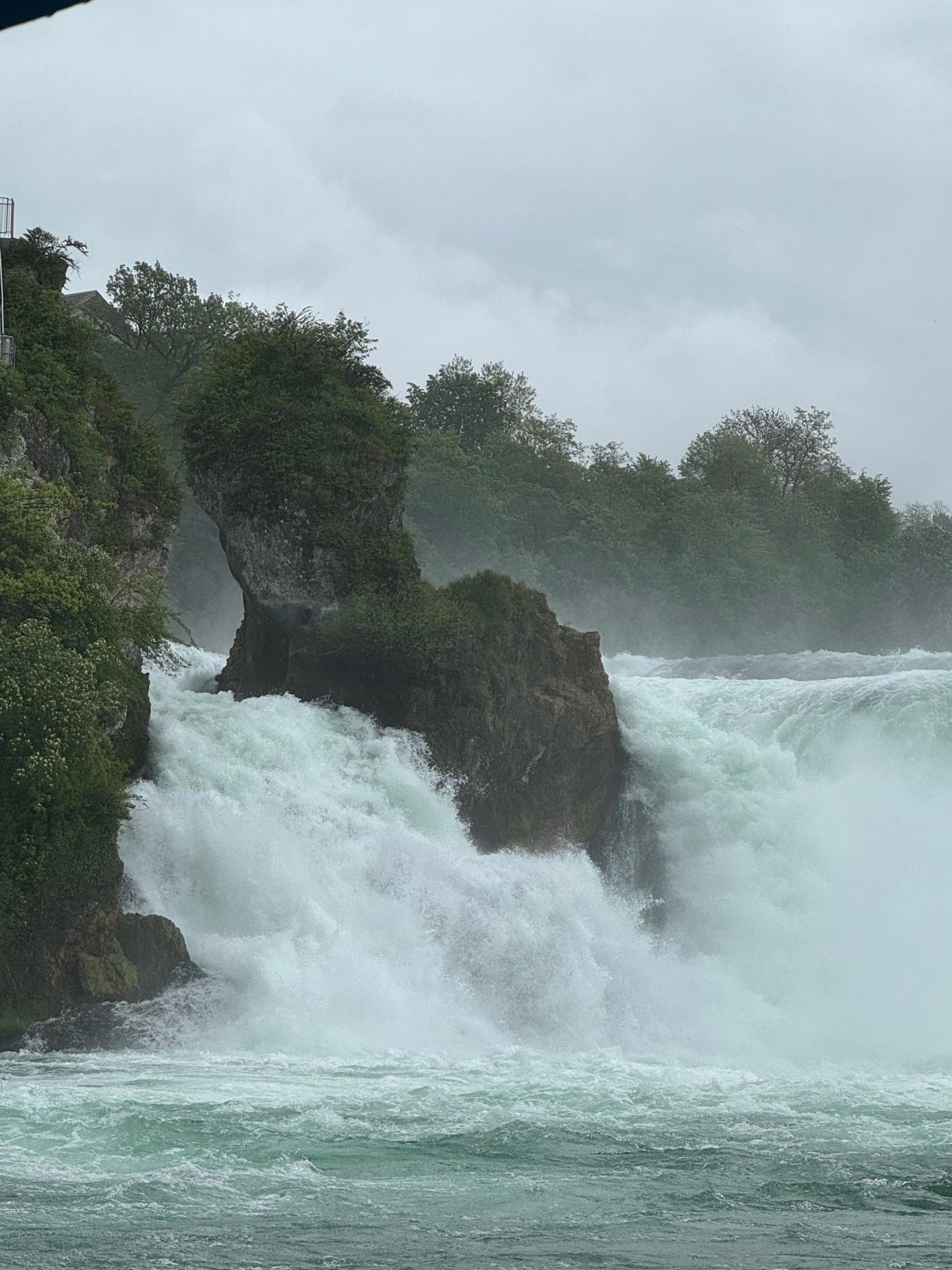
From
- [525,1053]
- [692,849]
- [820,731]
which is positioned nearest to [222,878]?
[525,1053]

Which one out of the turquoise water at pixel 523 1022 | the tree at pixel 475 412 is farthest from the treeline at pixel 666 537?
the turquoise water at pixel 523 1022

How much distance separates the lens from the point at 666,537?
249ft

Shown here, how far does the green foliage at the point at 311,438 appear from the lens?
2631 centimetres

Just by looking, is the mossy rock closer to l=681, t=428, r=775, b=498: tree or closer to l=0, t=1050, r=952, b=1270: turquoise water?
l=0, t=1050, r=952, b=1270: turquoise water

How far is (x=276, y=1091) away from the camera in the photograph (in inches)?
606

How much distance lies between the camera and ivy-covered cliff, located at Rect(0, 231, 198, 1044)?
18.2m

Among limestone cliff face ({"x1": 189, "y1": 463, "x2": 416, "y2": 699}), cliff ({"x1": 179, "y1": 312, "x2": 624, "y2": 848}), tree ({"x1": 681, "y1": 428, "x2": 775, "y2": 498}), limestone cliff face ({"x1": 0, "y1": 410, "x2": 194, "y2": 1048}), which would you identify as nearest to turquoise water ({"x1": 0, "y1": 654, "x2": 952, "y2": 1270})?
limestone cliff face ({"x1": 0, "y1": 410, "x2": 194, "y2": 1048})

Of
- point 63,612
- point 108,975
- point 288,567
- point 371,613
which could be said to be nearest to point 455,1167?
point 108,975

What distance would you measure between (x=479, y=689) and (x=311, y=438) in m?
5.56

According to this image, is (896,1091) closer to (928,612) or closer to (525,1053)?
(525,1053)

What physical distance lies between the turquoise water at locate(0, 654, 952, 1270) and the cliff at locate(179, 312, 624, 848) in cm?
116

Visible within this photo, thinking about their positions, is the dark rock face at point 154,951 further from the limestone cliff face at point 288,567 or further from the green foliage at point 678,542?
the green foliage at point 678,542

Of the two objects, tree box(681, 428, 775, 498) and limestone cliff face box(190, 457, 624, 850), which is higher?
tree box(681, 428, 775, 498)

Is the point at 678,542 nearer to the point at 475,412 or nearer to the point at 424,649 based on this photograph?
the point at 475,412
